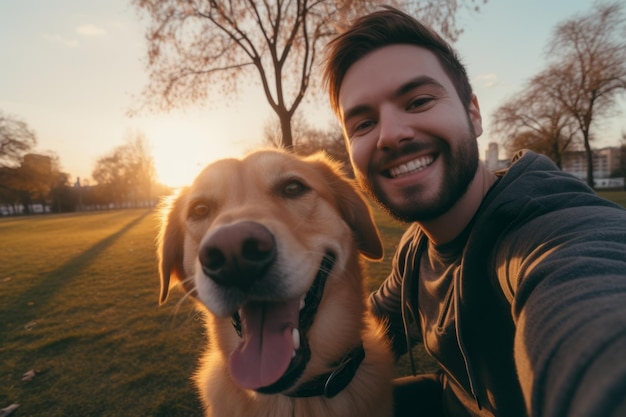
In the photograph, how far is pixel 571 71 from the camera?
2438cm

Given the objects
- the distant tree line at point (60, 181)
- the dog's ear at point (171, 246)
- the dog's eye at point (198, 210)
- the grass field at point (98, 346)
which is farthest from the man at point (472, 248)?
the distant tree line at point (60, 181)

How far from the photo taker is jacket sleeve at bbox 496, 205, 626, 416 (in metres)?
0.65

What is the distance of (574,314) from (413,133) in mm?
1487

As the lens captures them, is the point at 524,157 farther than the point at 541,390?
Yes

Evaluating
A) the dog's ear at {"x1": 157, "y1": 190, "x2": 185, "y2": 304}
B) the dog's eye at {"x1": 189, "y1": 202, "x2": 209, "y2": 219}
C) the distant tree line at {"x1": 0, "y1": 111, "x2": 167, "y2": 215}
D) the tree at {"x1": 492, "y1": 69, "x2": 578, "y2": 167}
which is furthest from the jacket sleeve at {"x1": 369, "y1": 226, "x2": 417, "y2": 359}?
the distant tree line at {"x1": 0, "y1": 111, "x2": 167, "y2": 215}

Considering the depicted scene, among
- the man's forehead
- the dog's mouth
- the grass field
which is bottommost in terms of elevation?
the grass field

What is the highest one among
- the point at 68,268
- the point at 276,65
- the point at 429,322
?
the point at 276,65

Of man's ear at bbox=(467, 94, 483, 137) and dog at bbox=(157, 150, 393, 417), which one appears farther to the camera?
man's ear at bbox=(467, 94, 483, 137)

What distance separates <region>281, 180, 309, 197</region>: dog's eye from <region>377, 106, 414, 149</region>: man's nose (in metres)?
0.68

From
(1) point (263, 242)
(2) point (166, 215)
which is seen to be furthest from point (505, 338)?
(2) point (166, 215)

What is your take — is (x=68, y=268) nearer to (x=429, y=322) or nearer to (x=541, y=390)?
(x=429, y=322)

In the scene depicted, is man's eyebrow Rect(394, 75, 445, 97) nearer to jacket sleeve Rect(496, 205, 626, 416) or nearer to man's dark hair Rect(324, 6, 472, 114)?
man's dark hair Rect(324, 6, 472, 114)

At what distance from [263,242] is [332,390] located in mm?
1145

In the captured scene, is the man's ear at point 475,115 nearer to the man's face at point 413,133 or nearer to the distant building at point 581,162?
the man's face at point 413,133
